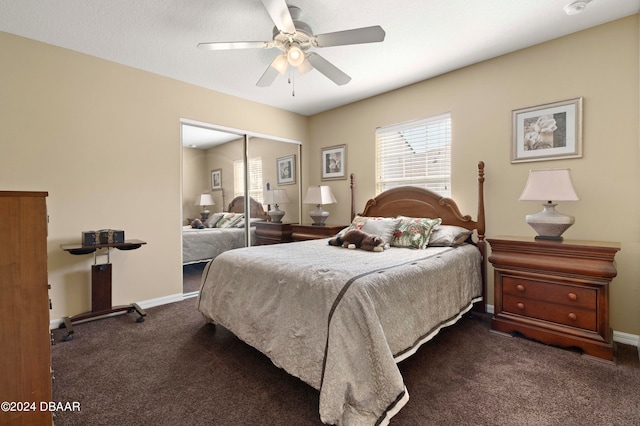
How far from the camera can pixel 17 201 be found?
3.92 ft

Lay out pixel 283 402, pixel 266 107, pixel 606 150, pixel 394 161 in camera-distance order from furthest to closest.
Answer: pixel 266 107 < pixel 394 161 < pixel 606 150 < pixel 283 402

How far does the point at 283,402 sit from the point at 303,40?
2407mm

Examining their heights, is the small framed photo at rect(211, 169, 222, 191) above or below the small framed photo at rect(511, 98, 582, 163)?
below

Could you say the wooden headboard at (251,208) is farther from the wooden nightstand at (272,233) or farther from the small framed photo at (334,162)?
the small framed photo at (334,162)

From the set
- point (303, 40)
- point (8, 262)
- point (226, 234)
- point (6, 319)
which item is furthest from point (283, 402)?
point (226, 234)

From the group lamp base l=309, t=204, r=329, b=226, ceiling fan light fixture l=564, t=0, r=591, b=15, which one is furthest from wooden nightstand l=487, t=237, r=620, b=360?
lamp base l=309, t=204, r=329, b=226

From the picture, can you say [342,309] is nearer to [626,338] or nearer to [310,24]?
[310,24]

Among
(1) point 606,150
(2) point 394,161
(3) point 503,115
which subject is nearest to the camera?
(1) point 606,150

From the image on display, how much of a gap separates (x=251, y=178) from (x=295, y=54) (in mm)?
2279

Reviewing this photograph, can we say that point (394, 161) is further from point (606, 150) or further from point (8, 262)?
point (8, 262)

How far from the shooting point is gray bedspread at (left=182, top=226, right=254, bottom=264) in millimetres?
3633

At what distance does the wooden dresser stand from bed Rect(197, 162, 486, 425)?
1.05 metres

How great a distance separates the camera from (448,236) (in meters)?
2.87

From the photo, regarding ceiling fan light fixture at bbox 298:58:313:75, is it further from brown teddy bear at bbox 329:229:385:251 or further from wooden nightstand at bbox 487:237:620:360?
wooden nightstand at bbox 487:237:620:360
